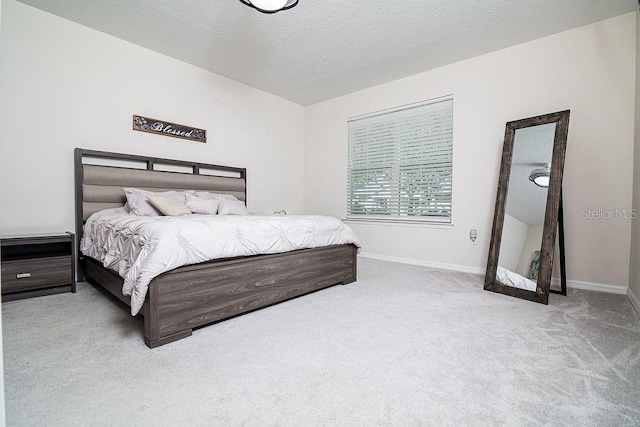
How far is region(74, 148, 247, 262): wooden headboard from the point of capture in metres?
3.06

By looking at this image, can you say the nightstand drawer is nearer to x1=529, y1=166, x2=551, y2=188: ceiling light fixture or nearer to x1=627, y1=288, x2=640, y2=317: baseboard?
x1=529, y1=166, x2=551, y2=188: ceiling light fixture

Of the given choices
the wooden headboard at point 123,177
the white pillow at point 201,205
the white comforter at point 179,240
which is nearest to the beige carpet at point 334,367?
the white comforter at point 179,240

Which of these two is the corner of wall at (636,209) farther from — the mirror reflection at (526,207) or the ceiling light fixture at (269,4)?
the ceiling light fixture at (269,4)

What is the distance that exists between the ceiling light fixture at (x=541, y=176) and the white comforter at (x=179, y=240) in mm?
2035

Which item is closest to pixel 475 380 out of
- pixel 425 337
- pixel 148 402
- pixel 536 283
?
pixel 425 337

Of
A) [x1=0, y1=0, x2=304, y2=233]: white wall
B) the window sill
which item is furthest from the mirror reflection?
[x1=0, y1=0, x2=304, y2=233]: white wall

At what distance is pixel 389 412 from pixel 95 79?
3950 millimetres

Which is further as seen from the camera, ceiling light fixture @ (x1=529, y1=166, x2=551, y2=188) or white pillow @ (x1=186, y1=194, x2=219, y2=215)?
white pillow @ (x1=186, y1=194, x2=219, y2=215)

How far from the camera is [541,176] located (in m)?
2.90

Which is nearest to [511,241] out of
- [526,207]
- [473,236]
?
[526,207]

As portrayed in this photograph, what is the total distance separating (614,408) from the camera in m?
1.27

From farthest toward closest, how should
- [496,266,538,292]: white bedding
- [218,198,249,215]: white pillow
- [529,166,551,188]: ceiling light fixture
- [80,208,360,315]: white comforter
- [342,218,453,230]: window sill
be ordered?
1. [342,218,453,230]: window sill
2. [218,198,249,215]: white pillow
3. [529,166,551,188]: ceiling light fixture
4. [496,266,538,292]: white bedding
5. [80,208,360,315]: white comforter

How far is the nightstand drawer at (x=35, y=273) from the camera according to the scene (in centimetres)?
246

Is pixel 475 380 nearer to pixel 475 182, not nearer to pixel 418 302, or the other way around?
pixel 418 302
